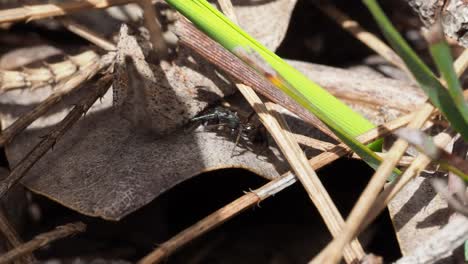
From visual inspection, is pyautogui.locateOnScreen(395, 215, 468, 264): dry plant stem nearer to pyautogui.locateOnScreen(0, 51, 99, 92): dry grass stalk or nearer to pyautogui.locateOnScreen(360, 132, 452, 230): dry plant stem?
pyautogui.locateOnScreen(360, 132, 452, 230): dry plant stem

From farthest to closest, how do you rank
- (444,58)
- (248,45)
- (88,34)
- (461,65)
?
1. (88,34)
2. (461,65)
3. (248,45)
4. (444,58)

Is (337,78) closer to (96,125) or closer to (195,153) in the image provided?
(195,153)

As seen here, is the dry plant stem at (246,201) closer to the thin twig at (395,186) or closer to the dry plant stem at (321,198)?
the dry plant stem at (321,198)

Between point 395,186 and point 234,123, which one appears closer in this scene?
point 395,186

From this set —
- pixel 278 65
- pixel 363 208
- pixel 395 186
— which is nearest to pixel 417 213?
pixel 395 186

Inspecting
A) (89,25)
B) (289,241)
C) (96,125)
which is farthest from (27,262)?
(89,25)

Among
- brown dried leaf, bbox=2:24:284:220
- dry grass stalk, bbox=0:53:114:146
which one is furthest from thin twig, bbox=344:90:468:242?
dry grass stalk, bbox=0:53:114:146

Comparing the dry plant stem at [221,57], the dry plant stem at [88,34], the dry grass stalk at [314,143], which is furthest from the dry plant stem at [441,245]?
the dry plant stem at [88,34]

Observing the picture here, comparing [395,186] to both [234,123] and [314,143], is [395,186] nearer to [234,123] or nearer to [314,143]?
[314,143]
